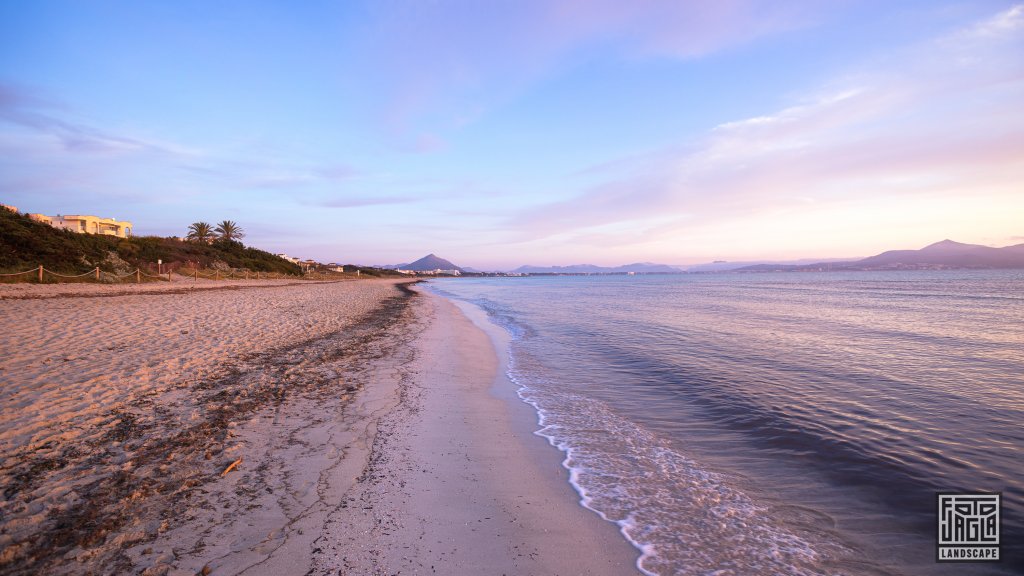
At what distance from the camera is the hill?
86.5 feet

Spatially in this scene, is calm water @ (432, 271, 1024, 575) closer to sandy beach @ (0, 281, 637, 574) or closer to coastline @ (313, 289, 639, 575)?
→ coastline @ (313, 289, 639, 575)

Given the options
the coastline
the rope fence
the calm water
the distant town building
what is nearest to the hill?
the rope fence

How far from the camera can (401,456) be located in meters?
5.12

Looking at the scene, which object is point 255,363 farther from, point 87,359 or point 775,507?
point 775,507

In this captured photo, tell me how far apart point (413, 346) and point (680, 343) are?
9.49 meters

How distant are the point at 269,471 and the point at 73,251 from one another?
1544 inches

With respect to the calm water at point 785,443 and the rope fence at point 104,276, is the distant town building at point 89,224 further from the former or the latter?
the calm water at point 785,443

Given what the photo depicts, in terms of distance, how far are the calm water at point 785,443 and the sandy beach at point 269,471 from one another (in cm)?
76

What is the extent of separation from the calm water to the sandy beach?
758 millimetres

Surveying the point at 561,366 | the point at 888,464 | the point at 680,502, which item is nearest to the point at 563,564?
the point at 680,502

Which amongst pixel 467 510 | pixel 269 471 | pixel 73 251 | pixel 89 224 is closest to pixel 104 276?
pixel 73 251

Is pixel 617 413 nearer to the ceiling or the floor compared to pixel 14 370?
nearer to the floor

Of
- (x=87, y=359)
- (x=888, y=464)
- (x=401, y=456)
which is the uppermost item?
(x=87, y=359)

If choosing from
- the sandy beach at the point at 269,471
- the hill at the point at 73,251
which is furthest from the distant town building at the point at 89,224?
the sandy beach at the point at 269,471
